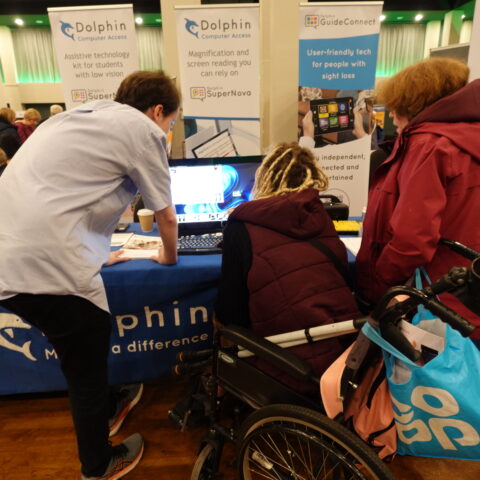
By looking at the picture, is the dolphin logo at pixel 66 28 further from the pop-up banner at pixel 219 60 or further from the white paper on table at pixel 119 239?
the white paper on table at pixel 119 239

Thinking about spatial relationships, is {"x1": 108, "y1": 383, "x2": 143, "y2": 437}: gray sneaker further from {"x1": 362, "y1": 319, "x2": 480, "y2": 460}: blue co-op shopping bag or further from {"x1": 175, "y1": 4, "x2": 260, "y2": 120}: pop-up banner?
{"x1": 175, "y1": 4, "x2": 260, "y2": 120}: pop-up banner

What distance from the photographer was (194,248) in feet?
5.57

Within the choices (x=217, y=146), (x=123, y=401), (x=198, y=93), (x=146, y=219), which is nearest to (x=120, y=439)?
(x=123, y=401)

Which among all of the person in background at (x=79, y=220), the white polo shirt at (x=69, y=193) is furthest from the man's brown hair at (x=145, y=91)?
the white polo shirt at (x=69, y=193)

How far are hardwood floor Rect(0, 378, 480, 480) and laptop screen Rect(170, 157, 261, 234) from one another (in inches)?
34.7

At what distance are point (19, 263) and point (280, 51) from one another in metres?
3.27

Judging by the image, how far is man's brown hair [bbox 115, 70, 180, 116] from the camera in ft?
4.21

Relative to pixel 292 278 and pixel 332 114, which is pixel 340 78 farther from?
pixel 292 278

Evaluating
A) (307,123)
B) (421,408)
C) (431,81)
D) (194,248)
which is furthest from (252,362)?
(307,123)

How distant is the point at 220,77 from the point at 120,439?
273 centimetres

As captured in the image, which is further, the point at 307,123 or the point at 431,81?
the point at 307,123

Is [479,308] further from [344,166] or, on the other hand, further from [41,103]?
[41,103]

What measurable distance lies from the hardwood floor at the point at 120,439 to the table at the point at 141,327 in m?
0.17

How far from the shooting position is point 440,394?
84 cm
